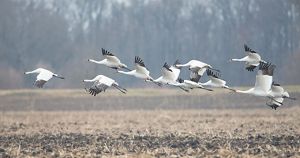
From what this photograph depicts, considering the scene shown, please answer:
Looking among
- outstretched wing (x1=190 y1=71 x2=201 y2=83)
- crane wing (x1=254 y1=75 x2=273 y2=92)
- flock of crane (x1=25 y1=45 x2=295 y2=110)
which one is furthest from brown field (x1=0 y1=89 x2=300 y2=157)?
outstretched wing (x1=190 y1=71 x2=201 y2=83)

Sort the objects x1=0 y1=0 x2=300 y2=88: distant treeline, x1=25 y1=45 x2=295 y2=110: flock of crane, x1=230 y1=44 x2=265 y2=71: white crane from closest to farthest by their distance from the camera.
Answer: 1. x1=25 y1=45 x2=295 y2=110: flock of crane
2. x1=230 y1=44 x2=265 y2=71: white crane
3. x1=0 y1=0 x2=300 y2=88: distant treeline

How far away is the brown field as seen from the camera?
16734 millimetres

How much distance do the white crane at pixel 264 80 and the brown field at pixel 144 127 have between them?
1.35 m

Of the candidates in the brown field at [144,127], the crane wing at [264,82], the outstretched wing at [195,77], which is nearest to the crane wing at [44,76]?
the brown field at [144,127]

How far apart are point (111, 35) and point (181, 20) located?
25.3 feet

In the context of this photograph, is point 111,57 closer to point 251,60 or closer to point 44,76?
point 44,76

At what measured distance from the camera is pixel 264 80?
58.1 ft

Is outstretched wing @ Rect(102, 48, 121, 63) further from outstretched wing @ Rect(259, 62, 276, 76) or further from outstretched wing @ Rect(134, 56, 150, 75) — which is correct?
outstretched wing @ Rect(259, 62, 276, 76)

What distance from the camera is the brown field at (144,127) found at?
1673 centimetres

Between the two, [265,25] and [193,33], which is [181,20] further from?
[265,25]

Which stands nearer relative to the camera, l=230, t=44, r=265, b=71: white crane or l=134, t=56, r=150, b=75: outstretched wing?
l=230, t=44, r=265, b=71: white crane

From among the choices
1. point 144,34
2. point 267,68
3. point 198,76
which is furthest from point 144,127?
point 144,34

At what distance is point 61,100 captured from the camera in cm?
4247

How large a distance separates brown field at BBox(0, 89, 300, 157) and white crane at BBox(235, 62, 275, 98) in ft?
4.44
